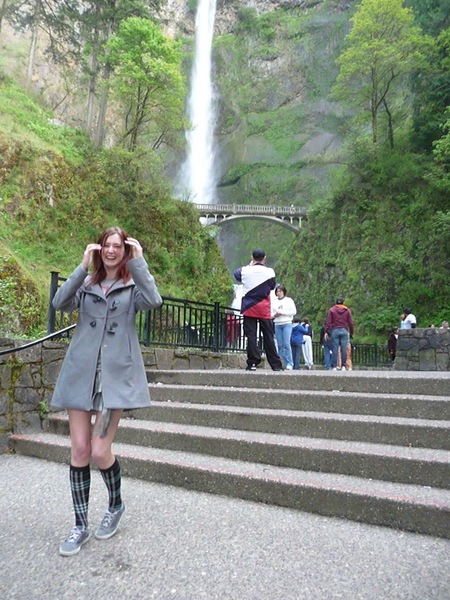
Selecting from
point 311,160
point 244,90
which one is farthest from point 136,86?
point 244,90

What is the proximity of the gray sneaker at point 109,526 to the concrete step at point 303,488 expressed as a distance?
38.0 inches

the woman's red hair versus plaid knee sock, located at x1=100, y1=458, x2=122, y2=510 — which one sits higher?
the woman's red hair

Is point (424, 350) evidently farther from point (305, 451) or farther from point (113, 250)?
point (113, 250)

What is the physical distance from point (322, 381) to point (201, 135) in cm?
4914

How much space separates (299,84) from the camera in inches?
2237

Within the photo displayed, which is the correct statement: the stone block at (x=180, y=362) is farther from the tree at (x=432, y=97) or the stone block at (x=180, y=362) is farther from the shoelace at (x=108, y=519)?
the tree at (x=432, y=97)

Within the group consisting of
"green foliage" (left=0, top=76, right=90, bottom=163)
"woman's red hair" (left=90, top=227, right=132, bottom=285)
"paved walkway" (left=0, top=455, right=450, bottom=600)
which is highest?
"green foliage" (left=0, top=76, right=90, bottom=163)

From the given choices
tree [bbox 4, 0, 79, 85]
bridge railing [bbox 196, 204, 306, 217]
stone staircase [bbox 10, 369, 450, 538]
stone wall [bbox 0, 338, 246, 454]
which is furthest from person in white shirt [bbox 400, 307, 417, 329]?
bridge railing [bbox 196, 204, 306, 217]

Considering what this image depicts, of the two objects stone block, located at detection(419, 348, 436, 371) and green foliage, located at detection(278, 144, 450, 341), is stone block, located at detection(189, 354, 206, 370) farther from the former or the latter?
green foliage, located at detection(278, 144, 450, 341)

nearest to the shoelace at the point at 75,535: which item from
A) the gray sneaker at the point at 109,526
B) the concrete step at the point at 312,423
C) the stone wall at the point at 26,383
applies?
the gray sneaker at the point at 109,526

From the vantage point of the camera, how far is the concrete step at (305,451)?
341cm

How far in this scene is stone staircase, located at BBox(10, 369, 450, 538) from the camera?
3205 millimetres

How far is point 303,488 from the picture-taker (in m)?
3.30

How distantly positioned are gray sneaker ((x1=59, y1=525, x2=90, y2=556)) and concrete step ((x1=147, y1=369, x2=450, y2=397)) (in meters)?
3.21
